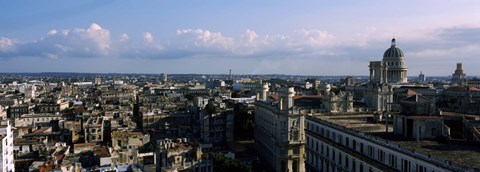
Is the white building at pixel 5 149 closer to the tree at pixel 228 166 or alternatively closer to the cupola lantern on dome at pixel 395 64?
the tree at pixel 228 166

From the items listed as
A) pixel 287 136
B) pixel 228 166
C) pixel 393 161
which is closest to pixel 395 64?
pixel 287 136

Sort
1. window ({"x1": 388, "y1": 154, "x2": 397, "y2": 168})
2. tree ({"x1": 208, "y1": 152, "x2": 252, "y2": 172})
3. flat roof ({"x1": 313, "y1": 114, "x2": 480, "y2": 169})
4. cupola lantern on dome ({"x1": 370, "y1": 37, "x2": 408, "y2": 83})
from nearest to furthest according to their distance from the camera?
flat roof ({"x1": 313, "y1": 114, "x2": 480, "y2": 169}), window ({"x1": 388, "y1": 154, "x2": 397, "y2": 168}), tree ({"x1": 208, "y1": 152, "x2": 252, "y2": 172}), cupola lantern on dome ({"x1": 370, "y1": 37, "x2": 408, "y2": 83})

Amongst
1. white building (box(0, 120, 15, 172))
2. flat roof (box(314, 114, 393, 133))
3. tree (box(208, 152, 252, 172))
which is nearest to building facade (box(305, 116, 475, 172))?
flat roof (box(314, 114, 393, 133))

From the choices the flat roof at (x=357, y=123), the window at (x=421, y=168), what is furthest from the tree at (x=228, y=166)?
the window at (x=421, y=168)

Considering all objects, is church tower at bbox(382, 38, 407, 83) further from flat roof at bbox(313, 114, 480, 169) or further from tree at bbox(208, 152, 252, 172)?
tree at bbox(208, 152, 252, 172)

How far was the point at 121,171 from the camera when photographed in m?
50.3

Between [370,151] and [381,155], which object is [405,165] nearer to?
[381,155]

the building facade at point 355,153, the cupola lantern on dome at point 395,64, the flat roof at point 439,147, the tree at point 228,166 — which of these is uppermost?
the cupola lantern on dome at point 395,64

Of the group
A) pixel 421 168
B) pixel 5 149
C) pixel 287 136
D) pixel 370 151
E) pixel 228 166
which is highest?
pixel 5 149

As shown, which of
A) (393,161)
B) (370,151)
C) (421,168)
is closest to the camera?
(421,168)

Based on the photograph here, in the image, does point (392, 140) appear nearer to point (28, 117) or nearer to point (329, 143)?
point (329, 143)

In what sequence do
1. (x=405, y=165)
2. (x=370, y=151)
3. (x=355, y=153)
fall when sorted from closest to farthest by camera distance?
(x=405, y=165) → (x=370, y=151) → (x=355, y=153)

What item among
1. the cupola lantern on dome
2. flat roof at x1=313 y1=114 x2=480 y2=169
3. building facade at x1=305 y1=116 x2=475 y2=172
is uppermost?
the cupola lantern on dome

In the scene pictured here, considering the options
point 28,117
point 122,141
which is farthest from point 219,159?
point 28,117
